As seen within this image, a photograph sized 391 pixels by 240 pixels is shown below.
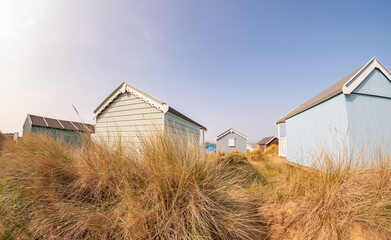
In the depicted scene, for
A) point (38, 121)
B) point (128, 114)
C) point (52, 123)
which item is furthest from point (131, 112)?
point (52, 123)

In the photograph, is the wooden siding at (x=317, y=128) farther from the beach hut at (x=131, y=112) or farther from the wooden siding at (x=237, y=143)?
the wooden siding at (x=237, y=143)

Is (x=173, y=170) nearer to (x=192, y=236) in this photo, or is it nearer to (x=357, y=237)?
(x=192, y=236)

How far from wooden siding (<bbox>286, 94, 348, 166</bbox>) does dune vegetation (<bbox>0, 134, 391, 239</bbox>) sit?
1.47 metres

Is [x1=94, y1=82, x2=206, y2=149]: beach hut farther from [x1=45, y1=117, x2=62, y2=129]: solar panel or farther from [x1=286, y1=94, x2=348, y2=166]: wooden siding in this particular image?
[x1=45, y1=117, x2=62, y2=129]: solar panel

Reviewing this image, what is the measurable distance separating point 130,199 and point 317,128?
306 inches

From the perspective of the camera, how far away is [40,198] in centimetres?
233

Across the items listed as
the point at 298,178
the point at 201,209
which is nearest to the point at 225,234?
the point at 201,209

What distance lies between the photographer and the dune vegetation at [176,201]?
1730 millimetres

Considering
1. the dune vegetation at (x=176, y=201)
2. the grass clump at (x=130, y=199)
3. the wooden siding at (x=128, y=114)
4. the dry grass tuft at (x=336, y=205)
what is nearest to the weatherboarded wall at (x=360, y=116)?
the dry grass tuft at (x=336, y=205)

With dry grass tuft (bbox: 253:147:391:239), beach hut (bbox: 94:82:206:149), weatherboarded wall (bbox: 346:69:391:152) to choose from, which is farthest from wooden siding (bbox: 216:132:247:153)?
dry grass tuft (bbox: 253:147:391:239)

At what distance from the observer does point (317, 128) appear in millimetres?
6430

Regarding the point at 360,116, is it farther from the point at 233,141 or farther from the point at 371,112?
the point at 233,141

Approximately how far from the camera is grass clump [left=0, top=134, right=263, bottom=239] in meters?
1.70

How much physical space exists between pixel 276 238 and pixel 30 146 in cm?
603
